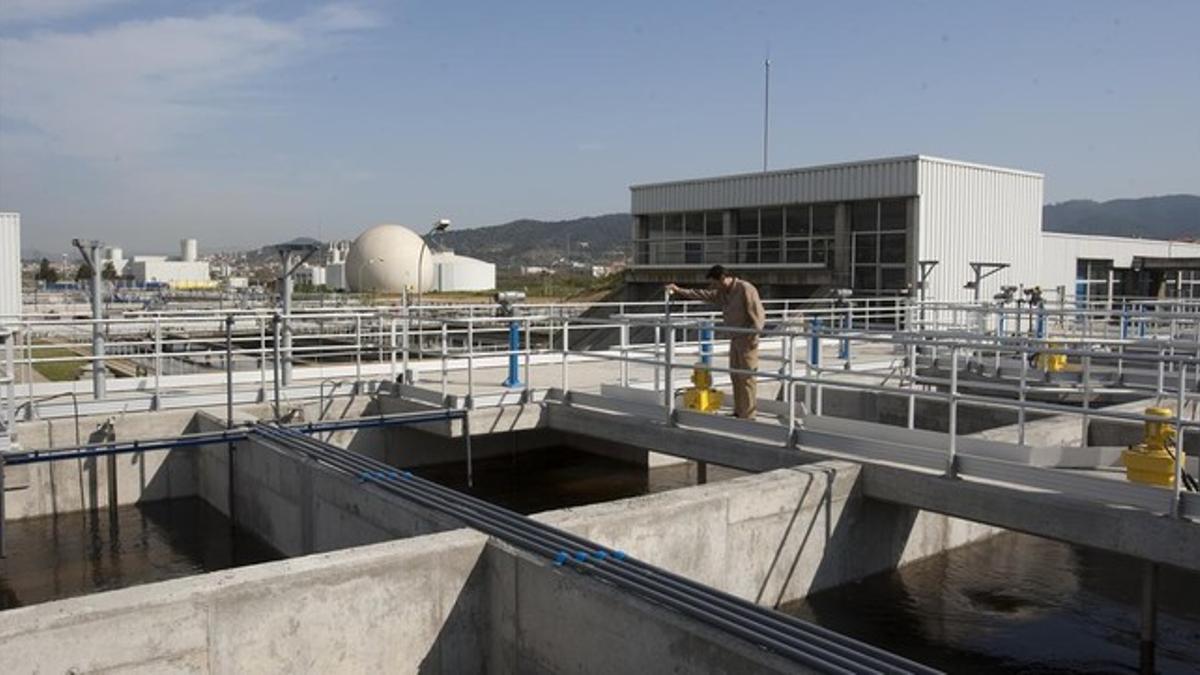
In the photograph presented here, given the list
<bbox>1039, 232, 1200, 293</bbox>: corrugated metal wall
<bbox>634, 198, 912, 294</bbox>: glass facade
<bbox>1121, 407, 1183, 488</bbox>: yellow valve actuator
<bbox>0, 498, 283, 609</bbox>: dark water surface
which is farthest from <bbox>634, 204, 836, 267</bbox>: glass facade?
<bbox>1121, 407, 1183, 488</bbox>: yellow valve actuator

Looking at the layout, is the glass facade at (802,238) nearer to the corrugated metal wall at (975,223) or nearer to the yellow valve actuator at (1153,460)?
the corrugated metal wall at (975,223)

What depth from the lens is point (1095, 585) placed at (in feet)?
28.9

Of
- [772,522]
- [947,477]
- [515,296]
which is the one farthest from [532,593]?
[515,296]

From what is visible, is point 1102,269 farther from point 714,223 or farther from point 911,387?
point 911,387

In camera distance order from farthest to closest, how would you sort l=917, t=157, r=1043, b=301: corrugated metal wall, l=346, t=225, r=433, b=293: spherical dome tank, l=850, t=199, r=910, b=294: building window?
1. l=346, t=225, r=433, b=293: spherical dome tank
2. l=850, t=199, r=910, b=294: building window
3. l=917, t=157, r=1043, b=301: corrugated metal wall

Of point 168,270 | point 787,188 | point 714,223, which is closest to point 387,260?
point 714,223

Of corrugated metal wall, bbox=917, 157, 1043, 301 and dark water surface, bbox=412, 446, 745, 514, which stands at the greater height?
corrugated metal wall, bbox=917, 157, 1043, 301

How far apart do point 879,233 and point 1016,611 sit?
2486cm

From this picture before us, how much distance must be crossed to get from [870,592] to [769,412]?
3081 mm

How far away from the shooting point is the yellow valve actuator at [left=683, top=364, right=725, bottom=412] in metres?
11.0

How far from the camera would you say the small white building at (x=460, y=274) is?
89.6 metres

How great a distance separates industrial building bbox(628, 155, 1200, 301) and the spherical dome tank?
31.6 metres

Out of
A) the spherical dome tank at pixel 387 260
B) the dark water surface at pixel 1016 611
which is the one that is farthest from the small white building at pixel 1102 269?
the spherical dome tank at pixel 387 260

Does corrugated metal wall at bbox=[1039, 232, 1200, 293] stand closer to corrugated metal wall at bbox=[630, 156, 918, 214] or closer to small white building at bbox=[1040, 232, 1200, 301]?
small white building at bbox=[1040, 232, 1200, 301]
